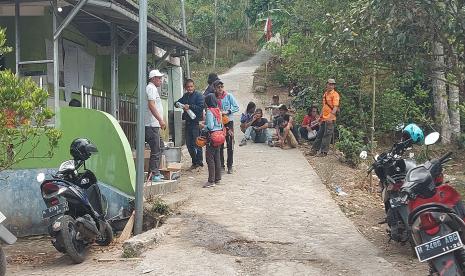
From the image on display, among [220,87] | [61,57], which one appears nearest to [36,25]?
Result: [61,57]

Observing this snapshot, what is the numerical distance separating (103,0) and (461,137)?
10695 mm

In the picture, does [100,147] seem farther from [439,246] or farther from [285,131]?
[285,131]

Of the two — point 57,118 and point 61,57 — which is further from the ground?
point 61,57

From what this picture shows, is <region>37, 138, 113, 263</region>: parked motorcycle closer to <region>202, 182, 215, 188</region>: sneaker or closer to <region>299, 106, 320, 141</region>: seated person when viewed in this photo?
<region>202, 182, 215, 188</region>: sneaker

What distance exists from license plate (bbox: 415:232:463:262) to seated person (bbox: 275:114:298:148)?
9162 millimetres

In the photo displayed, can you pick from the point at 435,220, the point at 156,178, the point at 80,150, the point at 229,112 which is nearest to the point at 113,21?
the point at 229,112

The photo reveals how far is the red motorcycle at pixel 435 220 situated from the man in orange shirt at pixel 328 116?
704cm

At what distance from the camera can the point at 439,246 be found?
3658mm

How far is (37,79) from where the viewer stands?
28.3 ft

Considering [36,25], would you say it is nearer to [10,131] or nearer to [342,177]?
[10,131]

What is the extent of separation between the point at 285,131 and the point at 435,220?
30.4 feet

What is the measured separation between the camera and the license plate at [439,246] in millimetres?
3629

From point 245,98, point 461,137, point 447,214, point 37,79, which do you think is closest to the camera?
point 447,214

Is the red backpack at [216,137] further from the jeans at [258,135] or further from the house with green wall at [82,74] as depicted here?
the jeans at [258,135]
